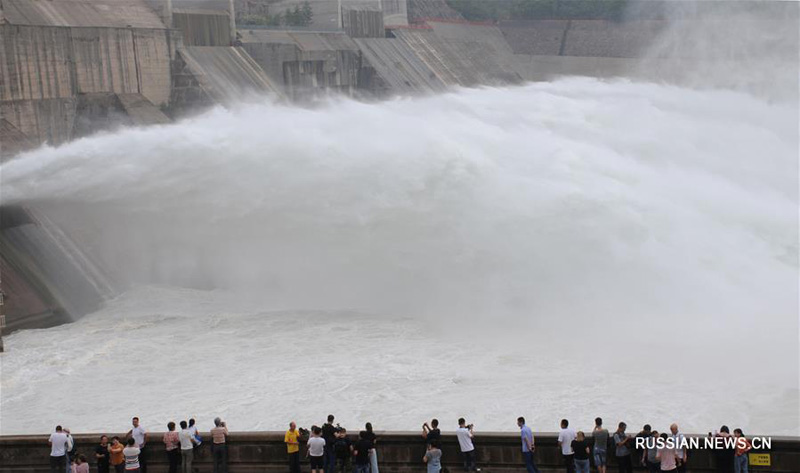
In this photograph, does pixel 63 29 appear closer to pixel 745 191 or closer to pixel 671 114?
pixel 745 191

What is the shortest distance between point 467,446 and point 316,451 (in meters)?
1.64

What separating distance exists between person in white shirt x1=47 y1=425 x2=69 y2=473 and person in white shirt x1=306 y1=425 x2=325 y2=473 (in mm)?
2722

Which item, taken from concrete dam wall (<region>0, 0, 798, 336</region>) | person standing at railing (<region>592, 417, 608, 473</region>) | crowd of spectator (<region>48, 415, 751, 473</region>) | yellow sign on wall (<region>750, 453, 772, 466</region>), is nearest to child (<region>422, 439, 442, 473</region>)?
crowd of spectator (<region>48, 415, 751, 473</region>)

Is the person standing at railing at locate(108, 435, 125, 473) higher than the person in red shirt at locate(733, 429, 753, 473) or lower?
higher

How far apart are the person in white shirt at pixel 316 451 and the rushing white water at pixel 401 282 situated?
2560 mm

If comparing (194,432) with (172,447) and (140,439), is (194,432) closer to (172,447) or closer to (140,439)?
(172,447)

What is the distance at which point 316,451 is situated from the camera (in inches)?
462

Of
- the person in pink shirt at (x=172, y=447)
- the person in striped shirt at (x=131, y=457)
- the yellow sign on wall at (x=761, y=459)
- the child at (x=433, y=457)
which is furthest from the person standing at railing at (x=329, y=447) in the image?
the yellow sign on wall at (x=761, y=459)

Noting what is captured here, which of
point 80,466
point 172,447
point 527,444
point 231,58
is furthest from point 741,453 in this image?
point 231,58

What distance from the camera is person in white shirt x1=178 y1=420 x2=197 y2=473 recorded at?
12047mm

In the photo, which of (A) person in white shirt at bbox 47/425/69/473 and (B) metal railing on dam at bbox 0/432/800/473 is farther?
(A) person in white shirt at bbox 47/425/69/473

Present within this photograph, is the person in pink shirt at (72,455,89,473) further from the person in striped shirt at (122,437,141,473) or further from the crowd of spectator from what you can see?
the person in striped shirt at (122,437,141,473)

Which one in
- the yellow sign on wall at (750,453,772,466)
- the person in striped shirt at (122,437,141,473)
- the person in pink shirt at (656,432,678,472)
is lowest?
the yellow sign on wall at (750,453,772,466)

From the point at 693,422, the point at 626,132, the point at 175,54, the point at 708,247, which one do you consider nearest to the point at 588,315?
the point at 708,247
